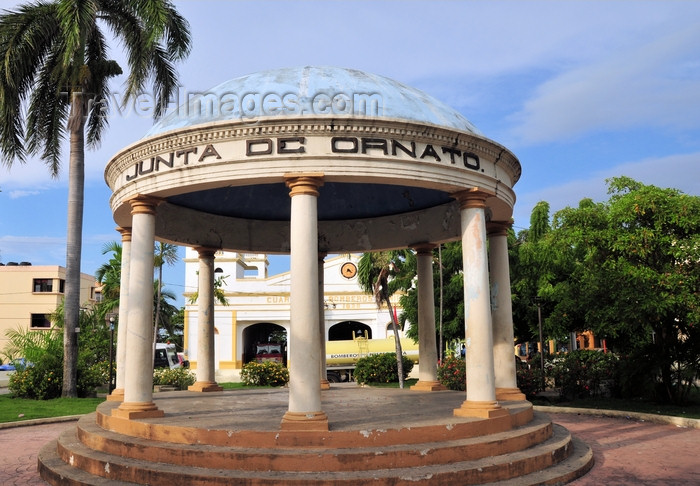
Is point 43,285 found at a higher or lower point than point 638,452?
higher

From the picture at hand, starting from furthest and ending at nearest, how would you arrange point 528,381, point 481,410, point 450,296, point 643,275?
point 450,296
point 528,381
point 643,275
point 481,410

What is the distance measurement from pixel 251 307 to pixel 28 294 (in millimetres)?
23665

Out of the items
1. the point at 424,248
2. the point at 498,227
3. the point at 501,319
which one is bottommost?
the point at 501,319

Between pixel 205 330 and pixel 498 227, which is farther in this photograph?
pixel 205 330

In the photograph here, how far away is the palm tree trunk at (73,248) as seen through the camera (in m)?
22.0

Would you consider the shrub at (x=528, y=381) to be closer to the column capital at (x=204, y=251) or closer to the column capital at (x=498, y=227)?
the column capital at (x=498, y=227)

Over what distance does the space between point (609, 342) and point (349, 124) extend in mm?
12295

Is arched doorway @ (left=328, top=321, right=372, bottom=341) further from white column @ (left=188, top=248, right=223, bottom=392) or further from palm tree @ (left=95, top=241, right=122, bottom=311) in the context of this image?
white column @ (left=188, top=248, right=223, bottom=392)

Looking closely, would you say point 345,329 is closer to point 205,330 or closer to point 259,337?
point 259,337

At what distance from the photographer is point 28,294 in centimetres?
5531

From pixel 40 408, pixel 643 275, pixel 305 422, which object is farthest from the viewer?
pixel 40 408

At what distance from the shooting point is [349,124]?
891cm

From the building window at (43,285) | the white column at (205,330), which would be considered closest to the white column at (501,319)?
the white column at (205,330)

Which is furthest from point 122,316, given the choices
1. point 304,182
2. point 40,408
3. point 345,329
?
point 345,329
